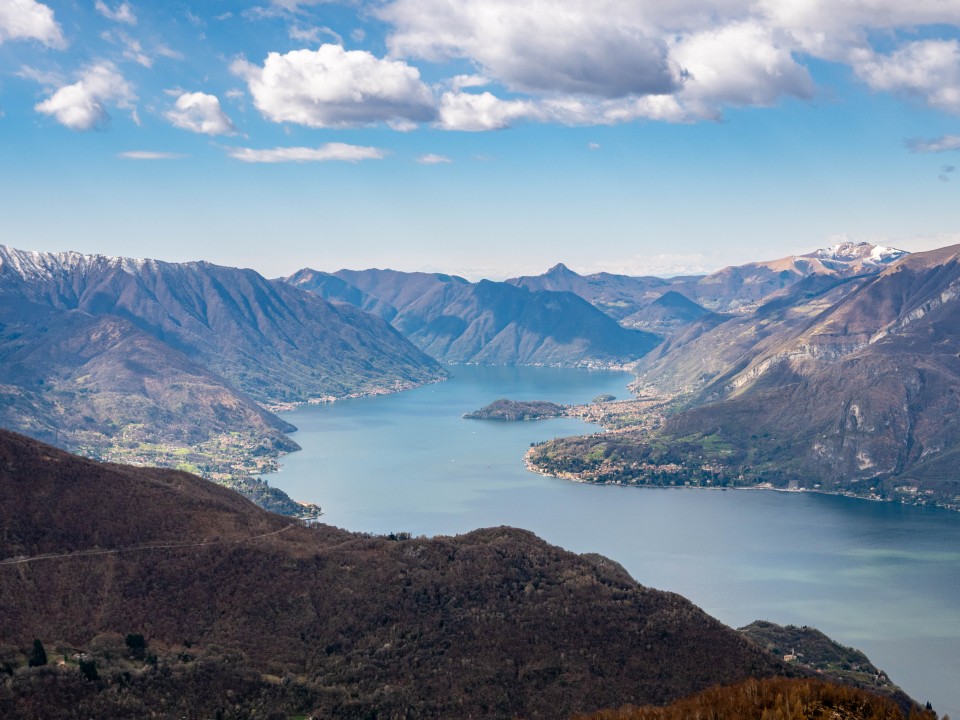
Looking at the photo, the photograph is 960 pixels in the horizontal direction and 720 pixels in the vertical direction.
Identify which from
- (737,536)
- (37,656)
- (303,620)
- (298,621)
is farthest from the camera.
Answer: (737,536)

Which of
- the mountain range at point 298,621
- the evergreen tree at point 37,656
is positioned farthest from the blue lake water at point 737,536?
the evergreen tree at point 37,656

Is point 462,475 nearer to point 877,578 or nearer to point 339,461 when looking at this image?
point 339,461

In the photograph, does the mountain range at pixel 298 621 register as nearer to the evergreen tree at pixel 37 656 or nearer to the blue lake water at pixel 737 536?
the evergreen tree at pixel 37 656

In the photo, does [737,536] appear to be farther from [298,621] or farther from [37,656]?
[37,656]

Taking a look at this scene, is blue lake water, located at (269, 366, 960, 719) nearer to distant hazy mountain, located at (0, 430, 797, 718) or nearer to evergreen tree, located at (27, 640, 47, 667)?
distant hazy mountain, located at (0, 430, 797, 718)

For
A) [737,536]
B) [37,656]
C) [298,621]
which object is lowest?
[737,536]

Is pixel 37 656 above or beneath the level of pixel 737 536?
above

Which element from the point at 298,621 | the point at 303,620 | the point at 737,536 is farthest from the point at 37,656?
the point at 737,536
